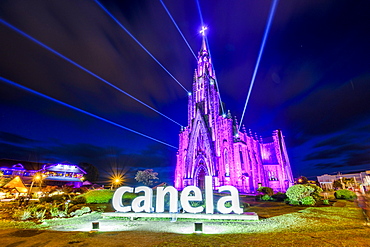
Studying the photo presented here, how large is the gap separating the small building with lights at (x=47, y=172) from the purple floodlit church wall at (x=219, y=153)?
34092mm

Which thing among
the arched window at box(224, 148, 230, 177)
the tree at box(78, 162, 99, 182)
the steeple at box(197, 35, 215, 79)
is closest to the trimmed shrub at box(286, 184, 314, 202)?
the arched window at box(224, 148, 230, 177)

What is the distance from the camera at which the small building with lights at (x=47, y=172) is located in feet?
144

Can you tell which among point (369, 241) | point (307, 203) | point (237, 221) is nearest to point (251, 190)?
point (307, 203)

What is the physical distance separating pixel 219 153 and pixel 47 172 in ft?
160

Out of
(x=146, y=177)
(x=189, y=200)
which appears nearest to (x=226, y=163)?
(x=146, y=177)

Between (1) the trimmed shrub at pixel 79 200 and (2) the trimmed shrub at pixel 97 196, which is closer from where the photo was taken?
(1) the trimmed shrub at pixel 79 200

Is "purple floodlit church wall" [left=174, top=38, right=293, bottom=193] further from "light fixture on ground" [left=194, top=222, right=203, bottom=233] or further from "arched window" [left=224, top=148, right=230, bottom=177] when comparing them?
"light fixture on ground" [left=194, top=222, right=203, bottom=233]

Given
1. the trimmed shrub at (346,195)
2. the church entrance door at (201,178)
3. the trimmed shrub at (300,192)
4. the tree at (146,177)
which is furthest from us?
the church entrance door at (201,178)

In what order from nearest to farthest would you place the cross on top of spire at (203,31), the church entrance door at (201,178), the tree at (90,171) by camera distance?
1. the church entrance door at (201,178)
2. the cross on top of spire at (203,31)
3. the tree at (90,171)

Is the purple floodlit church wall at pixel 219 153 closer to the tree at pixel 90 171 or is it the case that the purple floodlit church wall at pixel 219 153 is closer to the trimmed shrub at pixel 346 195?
the trimmed shrub at pixel 346 195

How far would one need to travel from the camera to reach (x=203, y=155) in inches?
1527

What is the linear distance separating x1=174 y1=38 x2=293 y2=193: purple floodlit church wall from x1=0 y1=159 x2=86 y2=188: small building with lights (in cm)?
3409

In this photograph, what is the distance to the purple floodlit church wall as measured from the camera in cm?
3532

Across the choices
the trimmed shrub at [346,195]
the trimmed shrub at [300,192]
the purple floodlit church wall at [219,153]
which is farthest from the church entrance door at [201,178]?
the trimmed shrub at [346,195]
